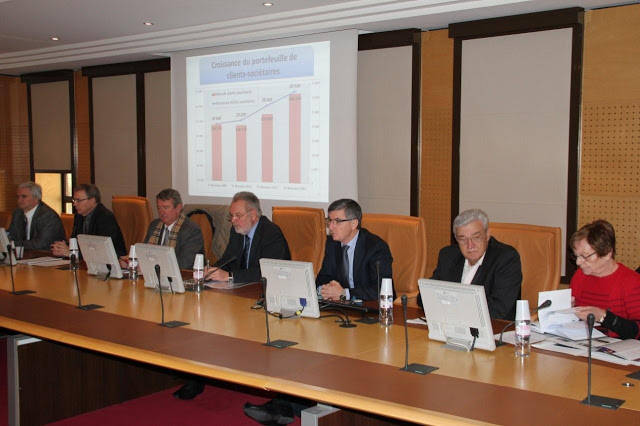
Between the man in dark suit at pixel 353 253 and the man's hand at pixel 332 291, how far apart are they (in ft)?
0.69

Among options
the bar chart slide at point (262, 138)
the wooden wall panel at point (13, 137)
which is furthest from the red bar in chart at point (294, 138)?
the wooden wall panel at point (13, 137)

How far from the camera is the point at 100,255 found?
4.55 meters

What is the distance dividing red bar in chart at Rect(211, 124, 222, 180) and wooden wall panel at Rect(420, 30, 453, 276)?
2.25 metres

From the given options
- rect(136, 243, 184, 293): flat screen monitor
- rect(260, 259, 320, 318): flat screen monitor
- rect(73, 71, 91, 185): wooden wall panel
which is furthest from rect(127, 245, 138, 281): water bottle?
rect(73, 71, 91, 185): wooden wall panel

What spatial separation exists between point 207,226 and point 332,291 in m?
2.51

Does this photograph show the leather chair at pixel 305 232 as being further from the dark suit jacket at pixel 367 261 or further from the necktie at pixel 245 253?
the dark suit jacket at pixel 367 261

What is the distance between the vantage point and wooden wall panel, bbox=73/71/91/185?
902 centimetres

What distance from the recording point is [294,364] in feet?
8.84

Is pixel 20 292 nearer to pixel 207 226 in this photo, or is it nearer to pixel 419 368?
pixel 207 226

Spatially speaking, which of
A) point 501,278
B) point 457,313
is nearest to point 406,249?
point 501,278

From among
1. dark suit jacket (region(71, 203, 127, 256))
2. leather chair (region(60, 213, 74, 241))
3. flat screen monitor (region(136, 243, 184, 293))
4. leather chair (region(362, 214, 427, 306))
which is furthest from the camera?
leather chair (region(60, 213, 74, 241))

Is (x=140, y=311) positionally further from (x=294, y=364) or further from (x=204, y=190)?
(x=204, y=190)

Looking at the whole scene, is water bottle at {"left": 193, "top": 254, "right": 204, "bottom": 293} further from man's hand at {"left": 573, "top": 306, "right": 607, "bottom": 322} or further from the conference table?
man's hand at {"left": 573, "top": 306, "right": 607, "bottom": 322}

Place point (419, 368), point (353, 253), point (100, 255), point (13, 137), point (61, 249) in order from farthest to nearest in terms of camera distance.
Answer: point (13, 137)
point (61, 249)
point (100, 255)
point (353, 253)
point (419, 368)
